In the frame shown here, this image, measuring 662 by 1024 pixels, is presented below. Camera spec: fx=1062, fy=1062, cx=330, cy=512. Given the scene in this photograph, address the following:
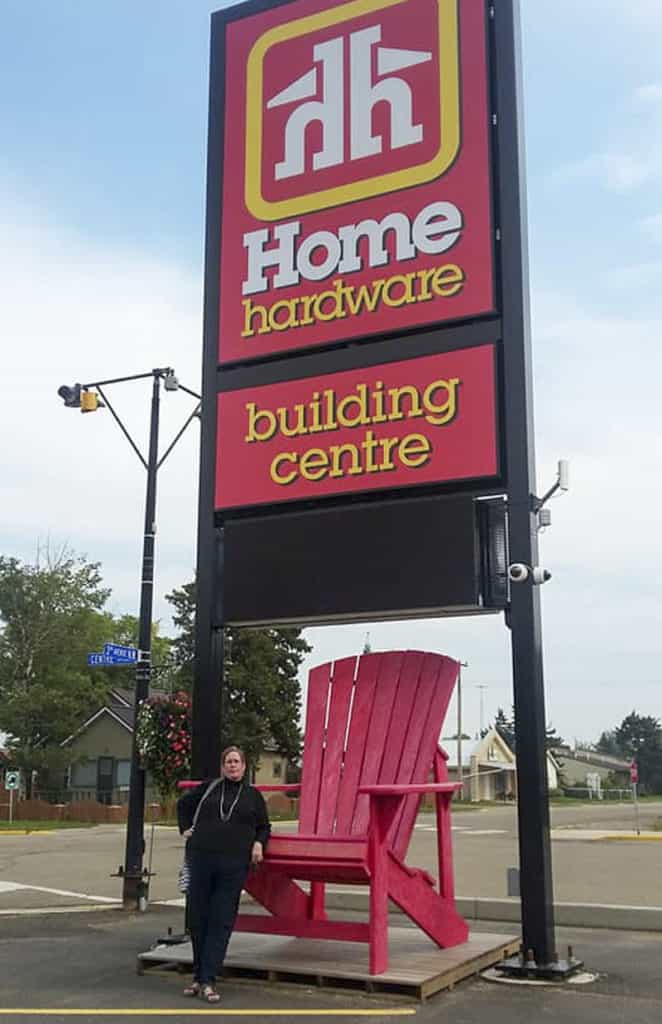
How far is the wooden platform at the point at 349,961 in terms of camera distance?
585 centimetres

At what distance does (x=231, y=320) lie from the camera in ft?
27.6

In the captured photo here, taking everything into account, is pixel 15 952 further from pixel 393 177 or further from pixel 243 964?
pixel 393 177

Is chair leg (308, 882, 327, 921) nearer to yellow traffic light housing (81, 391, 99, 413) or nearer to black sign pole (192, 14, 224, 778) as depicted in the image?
black sign pole (192, 14, 224, 778)

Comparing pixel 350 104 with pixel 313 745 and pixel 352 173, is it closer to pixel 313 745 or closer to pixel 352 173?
pixel 352 173

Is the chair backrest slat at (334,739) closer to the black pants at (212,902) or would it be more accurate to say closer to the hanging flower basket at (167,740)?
the black pants at (212,902)

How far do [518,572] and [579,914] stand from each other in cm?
395

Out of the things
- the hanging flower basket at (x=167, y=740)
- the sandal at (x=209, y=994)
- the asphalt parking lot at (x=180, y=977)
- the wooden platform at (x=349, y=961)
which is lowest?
the asphalt parking lot at (x=180, y=977)

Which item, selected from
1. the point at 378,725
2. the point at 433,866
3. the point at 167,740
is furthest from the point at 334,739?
the point at 433,866

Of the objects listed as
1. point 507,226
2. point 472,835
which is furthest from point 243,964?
point 472,835

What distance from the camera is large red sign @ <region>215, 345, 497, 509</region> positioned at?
7.18 meters

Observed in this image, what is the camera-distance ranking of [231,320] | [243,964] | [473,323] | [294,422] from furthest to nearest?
[231,320], [294,422], [473,323], [243,964]

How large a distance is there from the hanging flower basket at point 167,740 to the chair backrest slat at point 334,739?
2.60 meters

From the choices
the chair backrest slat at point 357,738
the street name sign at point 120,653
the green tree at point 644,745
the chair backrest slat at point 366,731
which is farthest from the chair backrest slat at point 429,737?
the green tree at point 644,745

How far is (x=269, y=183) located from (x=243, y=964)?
5.76 meters
